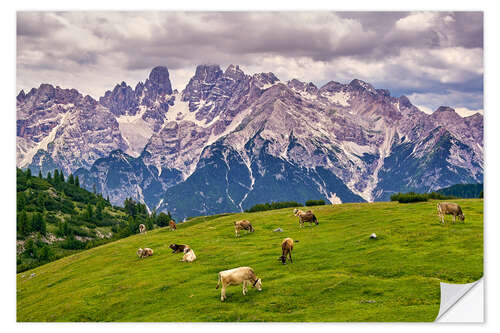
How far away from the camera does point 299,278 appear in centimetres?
3869

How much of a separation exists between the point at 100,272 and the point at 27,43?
2914 cm

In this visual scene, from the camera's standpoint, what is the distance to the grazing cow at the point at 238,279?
1446 inches

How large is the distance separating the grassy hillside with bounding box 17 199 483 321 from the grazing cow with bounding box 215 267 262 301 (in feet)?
2.48

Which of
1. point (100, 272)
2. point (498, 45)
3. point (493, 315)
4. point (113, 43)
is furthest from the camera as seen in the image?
point (113, 43)

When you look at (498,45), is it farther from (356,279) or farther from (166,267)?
(166,267)

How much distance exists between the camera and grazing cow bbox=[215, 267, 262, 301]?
3672 centimetres

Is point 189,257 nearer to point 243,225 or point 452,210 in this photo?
point 243,225

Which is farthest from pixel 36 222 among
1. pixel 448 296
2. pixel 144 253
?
pixel 448 296

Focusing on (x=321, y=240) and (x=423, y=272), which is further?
(x=321, y=240)

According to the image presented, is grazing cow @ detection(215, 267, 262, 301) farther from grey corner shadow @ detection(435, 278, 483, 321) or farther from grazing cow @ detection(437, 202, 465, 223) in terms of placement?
grazing cow @ detection(437, 202, 465, 223)

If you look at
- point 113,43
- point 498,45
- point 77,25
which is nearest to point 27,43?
point 77,25

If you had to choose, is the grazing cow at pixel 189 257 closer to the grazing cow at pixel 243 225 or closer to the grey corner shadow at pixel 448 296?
the grazing cow at pixel 243 225

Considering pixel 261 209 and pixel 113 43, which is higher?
pixel 113 43
